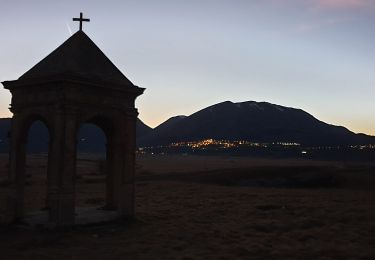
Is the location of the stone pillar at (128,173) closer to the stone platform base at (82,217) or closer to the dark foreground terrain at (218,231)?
the stone platform base at (82,217)

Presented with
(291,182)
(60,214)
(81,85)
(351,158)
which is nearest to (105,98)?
(81,85)

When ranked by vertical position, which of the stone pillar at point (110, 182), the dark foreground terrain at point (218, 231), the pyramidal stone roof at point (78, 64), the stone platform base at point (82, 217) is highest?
the pyramidal stone roof at point (78, 64)

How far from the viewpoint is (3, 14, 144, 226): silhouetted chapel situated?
17953mm

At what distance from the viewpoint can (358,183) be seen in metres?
40.8

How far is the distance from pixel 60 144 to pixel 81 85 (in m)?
2.44

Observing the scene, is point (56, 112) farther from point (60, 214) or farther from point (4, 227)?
point (4, 227)

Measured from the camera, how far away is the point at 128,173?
66.1 ft

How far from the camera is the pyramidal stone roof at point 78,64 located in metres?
18.4

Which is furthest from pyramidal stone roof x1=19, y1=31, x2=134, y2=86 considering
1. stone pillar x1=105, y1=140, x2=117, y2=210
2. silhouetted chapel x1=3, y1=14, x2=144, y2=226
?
stone pillar x1=105, y1=140, x2=117, y2=210

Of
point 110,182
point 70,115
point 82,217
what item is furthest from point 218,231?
point 70,115

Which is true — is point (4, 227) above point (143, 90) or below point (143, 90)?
below

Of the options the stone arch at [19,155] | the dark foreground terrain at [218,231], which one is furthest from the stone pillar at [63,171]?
the stone arch at [19,155]

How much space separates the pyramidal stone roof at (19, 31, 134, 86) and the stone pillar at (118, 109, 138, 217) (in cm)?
173

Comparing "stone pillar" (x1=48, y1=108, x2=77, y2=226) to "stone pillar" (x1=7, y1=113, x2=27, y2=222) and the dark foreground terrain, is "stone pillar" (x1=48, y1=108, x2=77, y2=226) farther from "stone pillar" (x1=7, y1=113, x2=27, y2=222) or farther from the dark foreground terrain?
"stone pillar" (x1=7, y1=113, x2=27, y2=222)
